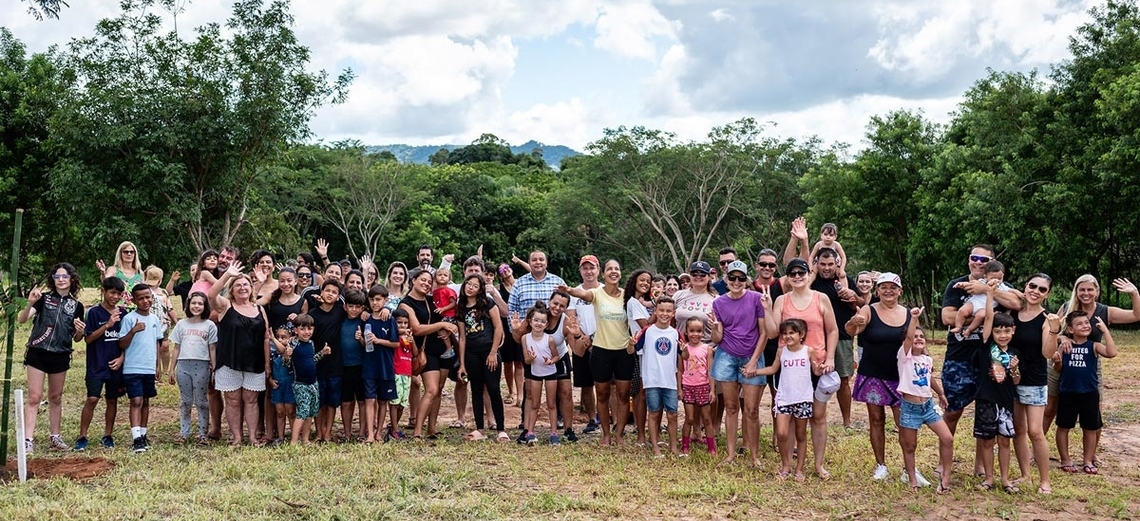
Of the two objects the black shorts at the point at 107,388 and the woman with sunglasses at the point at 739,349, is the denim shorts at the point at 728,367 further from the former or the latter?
the black shorts at the point at 107,388

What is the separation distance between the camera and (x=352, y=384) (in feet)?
26.5

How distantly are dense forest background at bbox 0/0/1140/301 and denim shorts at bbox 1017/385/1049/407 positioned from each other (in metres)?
8.94

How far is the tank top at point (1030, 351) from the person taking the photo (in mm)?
6684

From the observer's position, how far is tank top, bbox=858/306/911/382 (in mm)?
6668

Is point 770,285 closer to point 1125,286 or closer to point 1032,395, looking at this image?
point 1032,395

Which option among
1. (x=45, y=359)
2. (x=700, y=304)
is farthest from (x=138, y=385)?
(x=700, y=304)

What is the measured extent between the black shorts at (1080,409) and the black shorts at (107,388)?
322 inches

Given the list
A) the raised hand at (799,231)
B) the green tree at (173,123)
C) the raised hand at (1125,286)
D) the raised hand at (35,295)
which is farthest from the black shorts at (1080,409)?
the green tree at (173,123)

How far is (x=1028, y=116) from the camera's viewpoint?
21547 mm

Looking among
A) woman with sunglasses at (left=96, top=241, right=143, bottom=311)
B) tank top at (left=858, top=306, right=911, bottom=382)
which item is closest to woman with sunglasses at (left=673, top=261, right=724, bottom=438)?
tank top at (left=858, top=306, right=911, bottom=382)

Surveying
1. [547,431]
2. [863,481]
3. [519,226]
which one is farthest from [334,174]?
[863,481]

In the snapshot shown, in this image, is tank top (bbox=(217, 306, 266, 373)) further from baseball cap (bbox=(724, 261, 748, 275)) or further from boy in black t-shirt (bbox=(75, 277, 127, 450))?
baseball cap (bbox=(724, 261, 748, 275))

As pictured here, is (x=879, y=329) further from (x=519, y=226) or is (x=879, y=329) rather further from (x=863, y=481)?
(x=519, y=226)

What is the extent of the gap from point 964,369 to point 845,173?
74.5 ft
